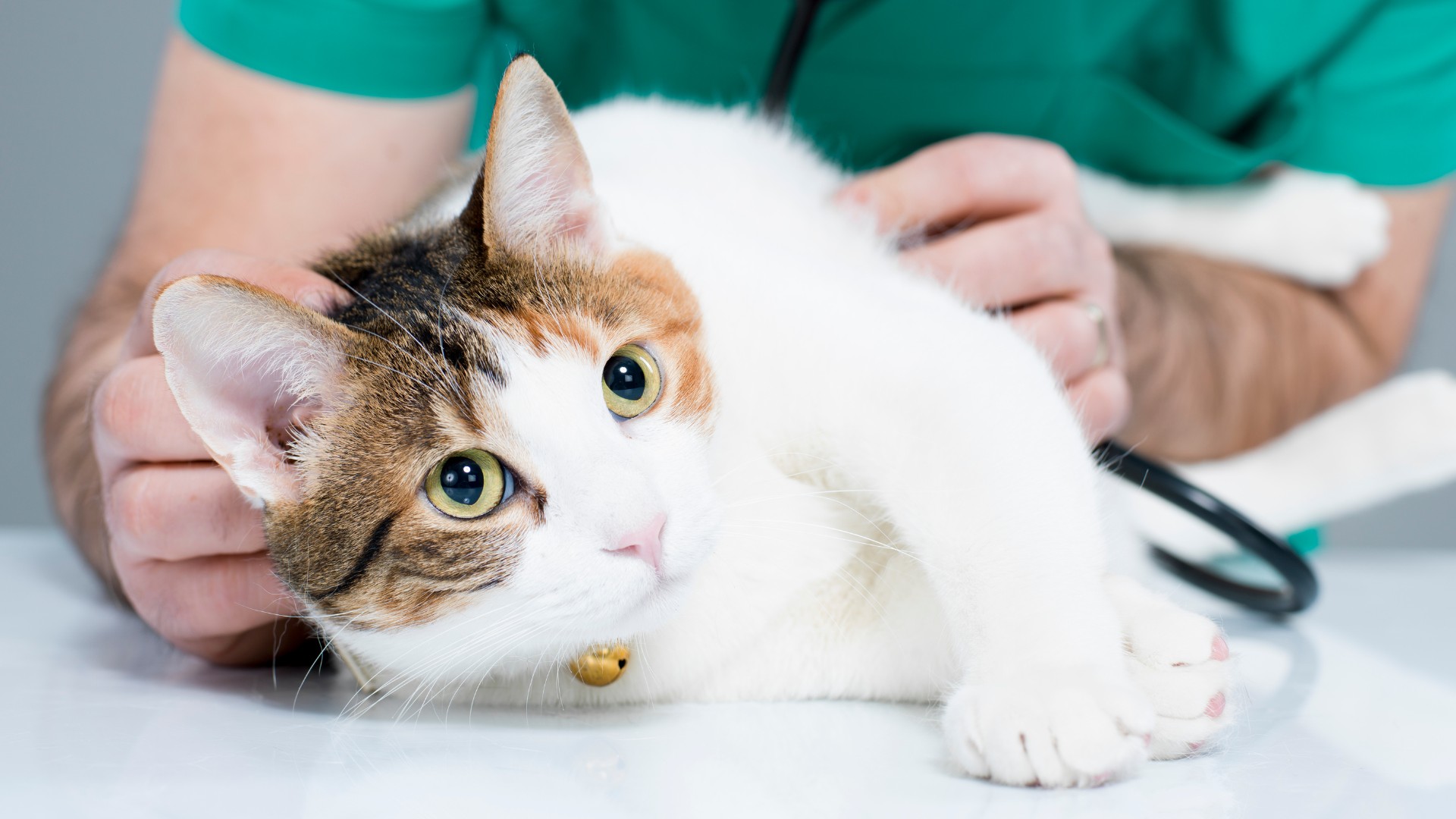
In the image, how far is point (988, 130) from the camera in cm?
193

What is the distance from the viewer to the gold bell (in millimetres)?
964

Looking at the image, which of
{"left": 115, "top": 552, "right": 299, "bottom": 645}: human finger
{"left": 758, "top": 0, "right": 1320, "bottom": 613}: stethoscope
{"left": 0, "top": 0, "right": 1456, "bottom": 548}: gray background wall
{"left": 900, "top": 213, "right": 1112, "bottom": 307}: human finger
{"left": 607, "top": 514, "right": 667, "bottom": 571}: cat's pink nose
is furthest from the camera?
{"left": 0, "top": 0, "right": 1456, "bottom": 548}: gray background wall

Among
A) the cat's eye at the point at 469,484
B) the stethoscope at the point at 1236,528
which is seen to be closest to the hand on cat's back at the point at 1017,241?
the stethoscope at the point at 1236,528

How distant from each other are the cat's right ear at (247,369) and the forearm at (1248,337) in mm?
1495

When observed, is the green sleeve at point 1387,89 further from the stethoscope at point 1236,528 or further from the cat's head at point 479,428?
the cat's head at point 479,428

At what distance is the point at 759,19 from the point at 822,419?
1140mm

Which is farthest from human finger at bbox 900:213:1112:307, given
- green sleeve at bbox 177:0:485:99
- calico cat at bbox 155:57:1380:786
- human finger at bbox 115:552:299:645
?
green sleeve at bbox 177:0:485:99

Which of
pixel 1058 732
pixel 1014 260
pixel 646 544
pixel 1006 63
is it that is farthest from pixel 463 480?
pixel 1006 63

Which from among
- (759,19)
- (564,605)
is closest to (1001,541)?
(564,605)

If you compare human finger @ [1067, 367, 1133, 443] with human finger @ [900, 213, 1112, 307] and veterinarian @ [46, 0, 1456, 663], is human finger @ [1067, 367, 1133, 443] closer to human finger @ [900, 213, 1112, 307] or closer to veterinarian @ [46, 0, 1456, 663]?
veterinarian @ [46, 0, 1456, 663]

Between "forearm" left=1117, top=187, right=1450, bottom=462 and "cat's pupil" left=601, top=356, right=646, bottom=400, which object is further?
"forearm" left=1117, top=187, right=1450, bottom=462

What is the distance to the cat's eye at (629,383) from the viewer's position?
3.01ft

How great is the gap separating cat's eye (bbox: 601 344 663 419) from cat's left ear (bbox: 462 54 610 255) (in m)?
0.15

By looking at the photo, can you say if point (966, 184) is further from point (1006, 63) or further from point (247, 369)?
point (247, 369)
